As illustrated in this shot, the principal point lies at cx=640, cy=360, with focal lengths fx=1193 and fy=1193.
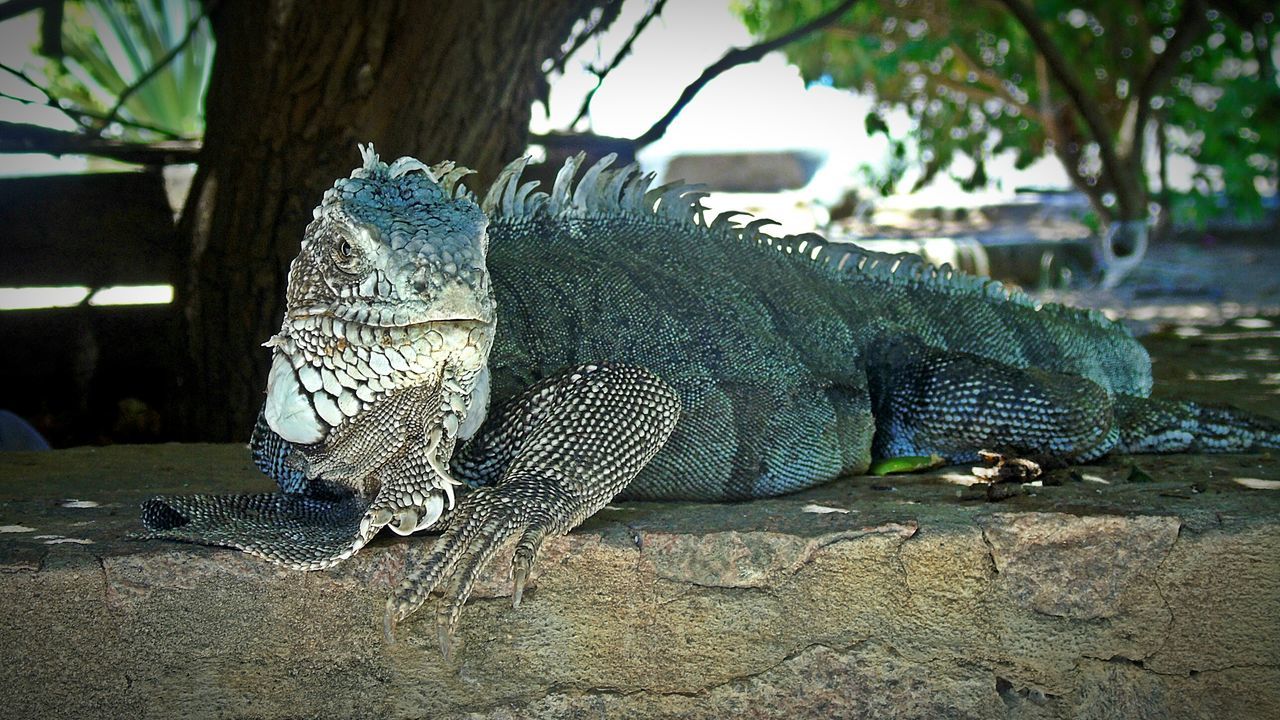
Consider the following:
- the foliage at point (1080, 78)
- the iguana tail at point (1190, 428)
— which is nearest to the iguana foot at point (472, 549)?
the iguana tail at point (1190, 428)

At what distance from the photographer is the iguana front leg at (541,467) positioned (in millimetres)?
3156

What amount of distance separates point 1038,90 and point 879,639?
14183mm

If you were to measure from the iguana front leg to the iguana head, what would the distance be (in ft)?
0.66

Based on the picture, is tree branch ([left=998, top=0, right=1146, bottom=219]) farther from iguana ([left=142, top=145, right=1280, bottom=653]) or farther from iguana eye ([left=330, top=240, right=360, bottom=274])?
iguana eye ([left=330, top=240, right=360, bottom=274])

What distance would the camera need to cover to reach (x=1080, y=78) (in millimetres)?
14320

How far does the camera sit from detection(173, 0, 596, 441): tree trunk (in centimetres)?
559

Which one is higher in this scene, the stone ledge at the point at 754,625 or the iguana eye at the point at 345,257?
the iguana eye at the point at 345,257

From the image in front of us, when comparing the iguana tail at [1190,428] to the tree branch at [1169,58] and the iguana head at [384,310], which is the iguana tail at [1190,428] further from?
the tree branch at [1169,58]

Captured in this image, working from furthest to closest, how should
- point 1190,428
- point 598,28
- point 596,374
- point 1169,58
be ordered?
point 1169,58 → point 598,28 → point 1190,428 → point 596,374

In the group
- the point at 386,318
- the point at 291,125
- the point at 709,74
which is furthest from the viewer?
the point at 709,74

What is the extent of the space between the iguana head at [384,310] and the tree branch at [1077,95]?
8486mm

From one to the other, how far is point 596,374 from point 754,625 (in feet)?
3.04

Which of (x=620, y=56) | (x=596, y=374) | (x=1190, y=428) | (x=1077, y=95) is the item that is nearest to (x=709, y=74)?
(x=620, y=56)

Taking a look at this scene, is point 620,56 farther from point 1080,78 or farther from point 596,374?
point 1080,78
